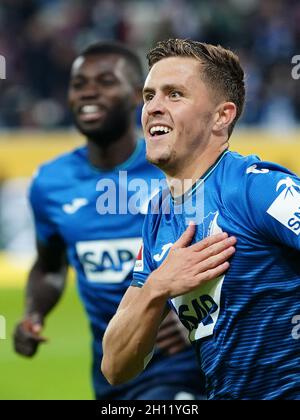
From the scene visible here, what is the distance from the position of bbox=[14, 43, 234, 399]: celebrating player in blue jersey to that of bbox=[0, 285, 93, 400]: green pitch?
274 cm

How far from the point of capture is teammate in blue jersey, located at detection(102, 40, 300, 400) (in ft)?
12.6

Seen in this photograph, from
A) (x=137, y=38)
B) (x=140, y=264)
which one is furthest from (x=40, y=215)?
(x=137, y=38)

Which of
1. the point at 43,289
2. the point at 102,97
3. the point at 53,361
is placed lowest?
the point at 53,361

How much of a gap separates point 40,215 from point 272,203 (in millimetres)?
2984

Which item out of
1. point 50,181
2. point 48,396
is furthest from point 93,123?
point 48,396

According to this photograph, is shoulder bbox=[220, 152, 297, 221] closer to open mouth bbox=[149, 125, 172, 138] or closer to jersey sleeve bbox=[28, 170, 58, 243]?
open mouth bbox=[149, 125, 172, 138]

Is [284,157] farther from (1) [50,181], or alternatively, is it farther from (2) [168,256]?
(2) [168,256]

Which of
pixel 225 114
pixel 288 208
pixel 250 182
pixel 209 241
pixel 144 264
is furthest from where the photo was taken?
pixel 144 264

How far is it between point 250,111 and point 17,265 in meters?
4.66

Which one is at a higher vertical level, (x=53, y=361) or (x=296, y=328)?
(x=296, y=328)

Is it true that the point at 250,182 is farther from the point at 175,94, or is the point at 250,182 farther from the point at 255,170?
the point at 175,94

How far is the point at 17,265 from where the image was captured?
1378cm

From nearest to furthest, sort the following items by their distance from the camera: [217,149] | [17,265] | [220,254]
A: [220,254]
[217,149]
[17,265]

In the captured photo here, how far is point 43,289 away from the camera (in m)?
6.46
